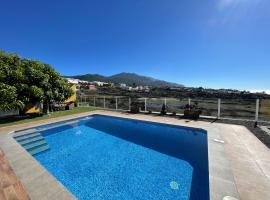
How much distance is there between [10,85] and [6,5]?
507 cm

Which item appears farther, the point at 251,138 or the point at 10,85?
the point at 10,85

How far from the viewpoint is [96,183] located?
3.60 meters

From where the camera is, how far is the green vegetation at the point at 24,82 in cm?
781

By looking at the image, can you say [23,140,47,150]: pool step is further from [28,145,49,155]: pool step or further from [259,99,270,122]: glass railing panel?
[259,99,270,122]: glass railing panel

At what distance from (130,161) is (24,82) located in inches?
313

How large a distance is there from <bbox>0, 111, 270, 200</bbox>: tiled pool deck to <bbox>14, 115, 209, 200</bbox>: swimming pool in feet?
1.27

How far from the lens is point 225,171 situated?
3.27 metres

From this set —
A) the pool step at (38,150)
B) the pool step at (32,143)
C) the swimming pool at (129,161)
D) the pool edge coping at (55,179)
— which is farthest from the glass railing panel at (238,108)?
the pool step at (32,143)

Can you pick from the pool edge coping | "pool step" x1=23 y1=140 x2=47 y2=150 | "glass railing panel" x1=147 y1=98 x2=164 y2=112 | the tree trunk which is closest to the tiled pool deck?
the pool edge coping

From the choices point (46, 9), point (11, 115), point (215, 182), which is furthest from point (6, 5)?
A: point (215, 182)

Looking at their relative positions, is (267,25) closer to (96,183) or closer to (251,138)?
(251,138)

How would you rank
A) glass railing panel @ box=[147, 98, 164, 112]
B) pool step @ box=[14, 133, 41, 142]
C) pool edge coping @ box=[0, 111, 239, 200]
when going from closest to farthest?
pool edge coping @ box=[0, 111, 239, 200] → pool step @ box=[14, 133, 41, 142] → glass railing panel @ box=[147, 98, 164, 112]

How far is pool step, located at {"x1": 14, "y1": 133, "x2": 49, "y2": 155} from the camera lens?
18.1 ft

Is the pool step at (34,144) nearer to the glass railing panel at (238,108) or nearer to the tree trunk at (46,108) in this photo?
the tree trunk at (46,108)
